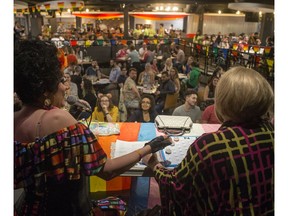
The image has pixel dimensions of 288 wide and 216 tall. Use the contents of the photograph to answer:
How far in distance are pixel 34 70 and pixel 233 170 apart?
0.85 m

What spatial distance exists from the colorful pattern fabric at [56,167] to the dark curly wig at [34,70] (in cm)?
20

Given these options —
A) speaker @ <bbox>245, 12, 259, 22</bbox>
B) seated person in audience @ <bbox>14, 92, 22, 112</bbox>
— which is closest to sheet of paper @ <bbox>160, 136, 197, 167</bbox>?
seated person in audience @ <bbox>14, 92, 22, 112</bbox>

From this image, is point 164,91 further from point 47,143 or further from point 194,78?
point 47,143

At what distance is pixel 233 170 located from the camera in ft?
3.59

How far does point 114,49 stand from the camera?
11617 mm

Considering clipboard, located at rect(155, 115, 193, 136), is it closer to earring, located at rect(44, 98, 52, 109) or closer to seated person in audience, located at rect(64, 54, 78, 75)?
earring, located at rect(44, 98, 52, 109)

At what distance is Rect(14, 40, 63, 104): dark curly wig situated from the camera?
118cm

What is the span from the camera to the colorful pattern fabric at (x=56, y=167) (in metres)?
1.16

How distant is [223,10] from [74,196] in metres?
24.1

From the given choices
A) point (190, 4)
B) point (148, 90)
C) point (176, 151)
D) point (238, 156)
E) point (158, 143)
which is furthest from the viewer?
point (190, 4)

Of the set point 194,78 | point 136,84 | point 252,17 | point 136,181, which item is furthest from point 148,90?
point 252,17

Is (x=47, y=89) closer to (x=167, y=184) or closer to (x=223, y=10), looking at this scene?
(x=167, y=184)
